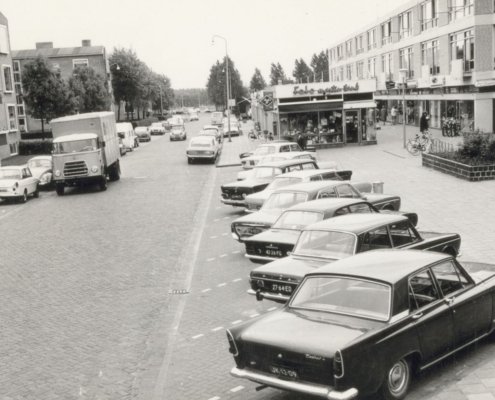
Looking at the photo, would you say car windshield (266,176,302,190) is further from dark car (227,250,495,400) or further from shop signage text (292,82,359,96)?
shop signage text (292,82,359,96)

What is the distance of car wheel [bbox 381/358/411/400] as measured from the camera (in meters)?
6.48

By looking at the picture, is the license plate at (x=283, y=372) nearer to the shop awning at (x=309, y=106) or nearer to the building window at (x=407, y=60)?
the shop awning at (x=309, y=106)

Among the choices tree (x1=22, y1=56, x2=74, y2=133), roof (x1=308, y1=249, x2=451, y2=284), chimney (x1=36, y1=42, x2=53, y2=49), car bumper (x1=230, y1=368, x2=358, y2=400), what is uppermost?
chimney (x1=36, y1=42, x2=53, y2=49)

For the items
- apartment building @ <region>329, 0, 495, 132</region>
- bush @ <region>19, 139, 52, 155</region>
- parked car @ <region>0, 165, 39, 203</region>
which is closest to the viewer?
parked car @ <region>0, 165, 39, 203</region>

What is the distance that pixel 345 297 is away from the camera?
23.0 ft

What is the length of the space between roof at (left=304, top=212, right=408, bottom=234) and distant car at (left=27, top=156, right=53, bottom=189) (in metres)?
21.5

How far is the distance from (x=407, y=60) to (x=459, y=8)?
12.9 metres

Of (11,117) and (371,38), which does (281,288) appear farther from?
(371,38)

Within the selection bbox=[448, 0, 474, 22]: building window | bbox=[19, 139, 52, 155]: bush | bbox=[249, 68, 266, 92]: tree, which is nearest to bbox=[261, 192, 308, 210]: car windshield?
bbox=[448, 0, 474, 22]: building window

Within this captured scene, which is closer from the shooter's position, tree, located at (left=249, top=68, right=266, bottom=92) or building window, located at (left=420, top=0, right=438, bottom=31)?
building window, located at (left=420, top=0, right=438, bottom=31)

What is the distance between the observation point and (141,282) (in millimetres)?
12758

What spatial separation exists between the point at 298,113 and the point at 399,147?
6185 millimetres

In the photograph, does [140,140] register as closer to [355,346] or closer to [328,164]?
[328,164]

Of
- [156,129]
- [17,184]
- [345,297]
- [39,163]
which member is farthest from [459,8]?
[156,129]
